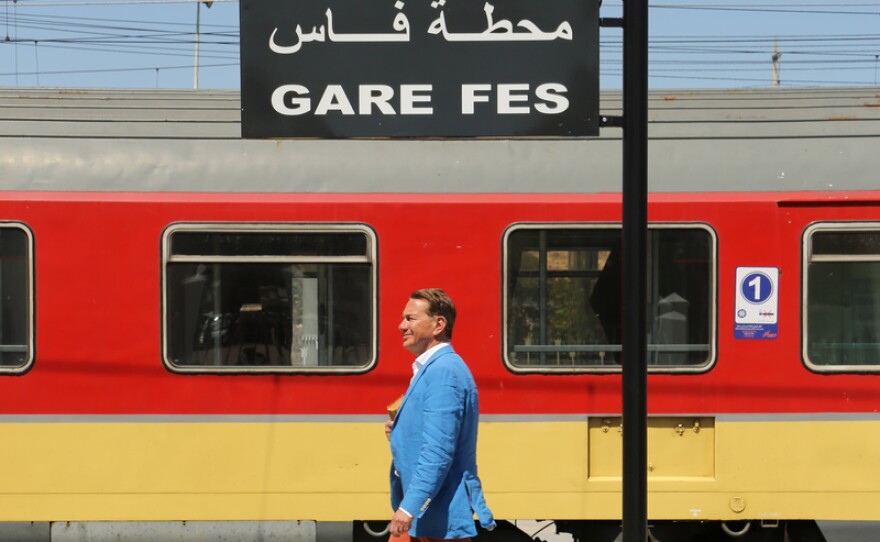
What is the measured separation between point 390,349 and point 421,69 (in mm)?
2388

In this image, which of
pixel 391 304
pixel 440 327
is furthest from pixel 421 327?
pixel 391 304

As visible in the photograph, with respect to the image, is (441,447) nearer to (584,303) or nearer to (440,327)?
(440,327)

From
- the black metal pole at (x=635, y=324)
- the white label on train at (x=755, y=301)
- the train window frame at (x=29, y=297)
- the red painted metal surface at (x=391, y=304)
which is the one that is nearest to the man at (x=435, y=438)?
the black metal pole at (x=635, y=324)

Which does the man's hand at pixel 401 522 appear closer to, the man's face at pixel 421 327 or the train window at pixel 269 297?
the man's face at pixel 421 327

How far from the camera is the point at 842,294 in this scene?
616 cm

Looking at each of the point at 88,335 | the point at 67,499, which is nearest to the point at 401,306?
the point at 88,335

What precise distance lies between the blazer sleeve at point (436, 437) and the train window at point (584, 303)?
198cm

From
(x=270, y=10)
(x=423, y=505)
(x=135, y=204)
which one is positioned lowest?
(x=423, y=505)

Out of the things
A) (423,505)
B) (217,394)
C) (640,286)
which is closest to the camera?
(640,286)

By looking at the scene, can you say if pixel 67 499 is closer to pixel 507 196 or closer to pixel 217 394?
pixel 217 394

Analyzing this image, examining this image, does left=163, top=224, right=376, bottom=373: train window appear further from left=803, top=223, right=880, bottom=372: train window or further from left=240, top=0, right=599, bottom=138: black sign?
left=803, top=223, right=880, bottom=372: train window

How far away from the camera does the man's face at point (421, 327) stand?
432 centimetres

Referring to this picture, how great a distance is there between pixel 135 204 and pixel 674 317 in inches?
130

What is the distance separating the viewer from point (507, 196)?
6.20 m
